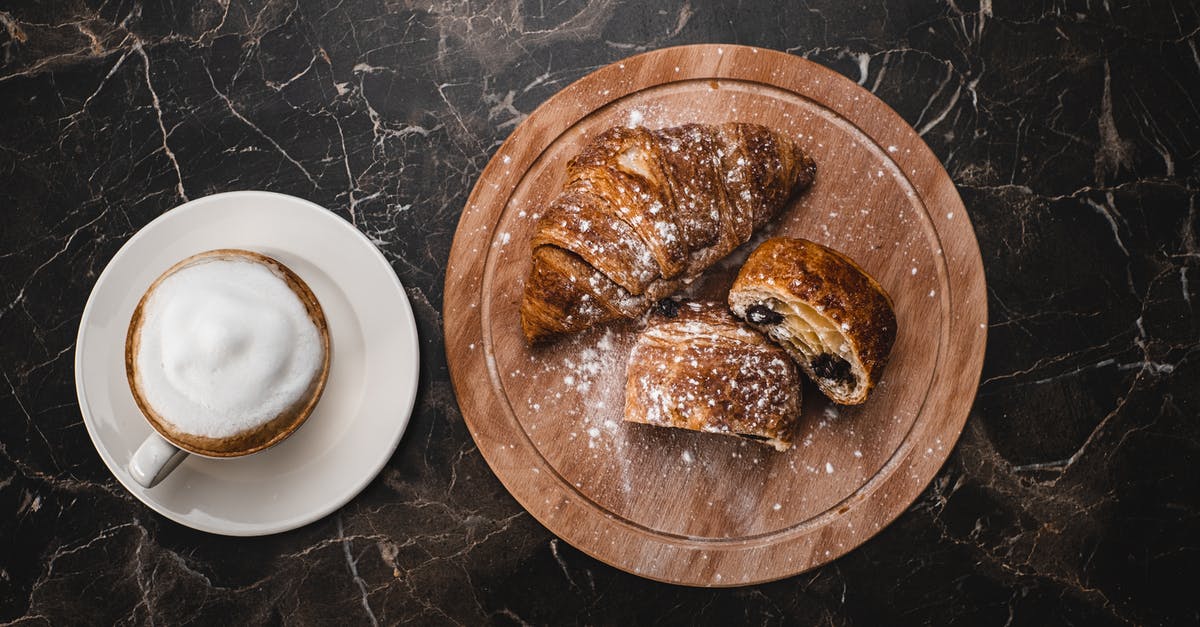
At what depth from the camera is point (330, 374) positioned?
2.01 metres

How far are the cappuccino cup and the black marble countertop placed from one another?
1.55 feet

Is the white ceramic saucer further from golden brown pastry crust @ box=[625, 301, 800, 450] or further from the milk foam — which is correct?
golden brown pastry crust @ box=[625, 301, 800, 450]

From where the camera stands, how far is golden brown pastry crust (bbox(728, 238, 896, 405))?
1.80 meters

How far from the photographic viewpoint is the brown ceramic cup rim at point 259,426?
1.71m

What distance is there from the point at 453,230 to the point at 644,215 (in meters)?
0.67

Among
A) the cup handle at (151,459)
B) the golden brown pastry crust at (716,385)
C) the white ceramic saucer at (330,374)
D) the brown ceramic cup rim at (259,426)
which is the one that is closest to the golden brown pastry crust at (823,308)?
the golden brown pastry crust at (716,385)

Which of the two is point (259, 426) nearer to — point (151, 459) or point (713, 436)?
point (151, 459)

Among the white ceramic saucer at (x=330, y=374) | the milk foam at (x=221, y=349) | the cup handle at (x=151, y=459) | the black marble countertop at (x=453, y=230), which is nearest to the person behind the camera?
the milk foam at (x=221, y=349)

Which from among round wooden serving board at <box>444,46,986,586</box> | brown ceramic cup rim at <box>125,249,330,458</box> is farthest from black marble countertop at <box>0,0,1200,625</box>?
brown ceramic cup rim at <box>125,249,330,458</box>

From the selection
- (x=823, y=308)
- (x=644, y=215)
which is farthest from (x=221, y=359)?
(x=823, y=308)

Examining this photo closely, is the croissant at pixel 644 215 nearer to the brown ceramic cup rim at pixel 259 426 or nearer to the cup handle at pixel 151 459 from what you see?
the brown ceramic cup rim at pixel 259 426

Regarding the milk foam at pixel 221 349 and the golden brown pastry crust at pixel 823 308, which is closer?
the milk foam at pixel 221 349

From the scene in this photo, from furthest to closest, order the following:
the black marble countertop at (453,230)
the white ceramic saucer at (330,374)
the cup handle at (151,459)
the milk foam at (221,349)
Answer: the black marble countertop at (453,230) → the white ceramic saucer at (330,374) → the cup handle at (151,459) → the milk foam at (221,349)

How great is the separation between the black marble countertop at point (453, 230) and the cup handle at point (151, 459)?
0.53 m
